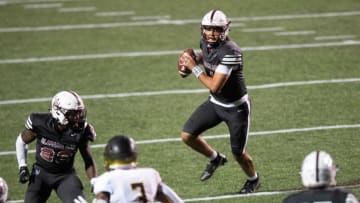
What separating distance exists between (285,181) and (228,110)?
1163 mm

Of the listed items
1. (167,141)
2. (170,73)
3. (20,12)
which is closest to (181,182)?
(167,141)

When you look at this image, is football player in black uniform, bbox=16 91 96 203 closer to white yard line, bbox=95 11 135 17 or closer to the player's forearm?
the player's forearm

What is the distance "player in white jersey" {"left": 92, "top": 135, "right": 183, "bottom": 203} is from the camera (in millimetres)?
6168

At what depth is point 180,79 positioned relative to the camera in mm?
13727

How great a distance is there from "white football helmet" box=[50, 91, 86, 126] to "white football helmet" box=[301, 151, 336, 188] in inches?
108

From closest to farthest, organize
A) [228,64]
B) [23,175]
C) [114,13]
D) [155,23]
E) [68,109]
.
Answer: [68,109]
[23,175]
[228,64]
[155,23]
[114,13]

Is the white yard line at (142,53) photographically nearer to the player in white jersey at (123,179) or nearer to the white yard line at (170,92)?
the white yard line at (170,92)

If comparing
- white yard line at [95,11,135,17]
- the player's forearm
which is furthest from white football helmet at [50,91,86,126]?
white yard line at [95,11,135,17]

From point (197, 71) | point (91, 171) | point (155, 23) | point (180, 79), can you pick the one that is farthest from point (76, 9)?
point (91, 171)

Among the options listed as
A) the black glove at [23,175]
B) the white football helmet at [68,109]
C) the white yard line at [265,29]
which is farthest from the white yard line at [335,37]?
the black glove at [23,175]

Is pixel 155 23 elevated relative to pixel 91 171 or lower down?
lower down

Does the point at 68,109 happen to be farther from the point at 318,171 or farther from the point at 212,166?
the point at 318,171

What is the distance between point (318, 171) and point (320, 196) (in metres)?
0.17

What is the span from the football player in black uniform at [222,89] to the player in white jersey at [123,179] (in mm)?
2868
